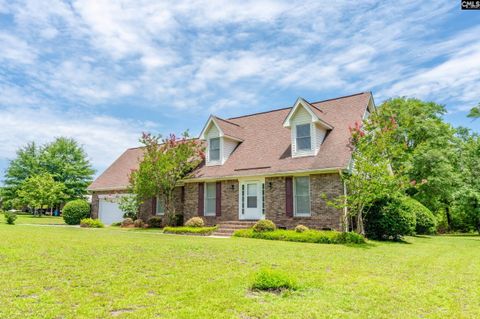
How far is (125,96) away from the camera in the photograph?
19.5 metres

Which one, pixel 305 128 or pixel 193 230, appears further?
pixel 305 128

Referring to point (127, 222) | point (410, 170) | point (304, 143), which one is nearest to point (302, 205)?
point (304, 143)

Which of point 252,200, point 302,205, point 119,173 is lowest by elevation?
point 302,205

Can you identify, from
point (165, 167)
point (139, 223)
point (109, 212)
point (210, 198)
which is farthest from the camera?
point (109, 212)

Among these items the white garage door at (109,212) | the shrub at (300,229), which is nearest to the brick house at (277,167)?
the shrub at (300,229)

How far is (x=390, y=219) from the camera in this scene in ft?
53.0

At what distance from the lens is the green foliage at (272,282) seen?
5.93 metres

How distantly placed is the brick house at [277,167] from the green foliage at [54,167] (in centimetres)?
2841

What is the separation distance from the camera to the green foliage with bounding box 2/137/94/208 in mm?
46781

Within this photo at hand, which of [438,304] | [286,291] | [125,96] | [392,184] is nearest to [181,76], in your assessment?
[125,96]

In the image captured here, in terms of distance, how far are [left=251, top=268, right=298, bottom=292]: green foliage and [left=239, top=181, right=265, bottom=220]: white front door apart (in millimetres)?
12191

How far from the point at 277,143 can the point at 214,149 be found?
4.05 metres
